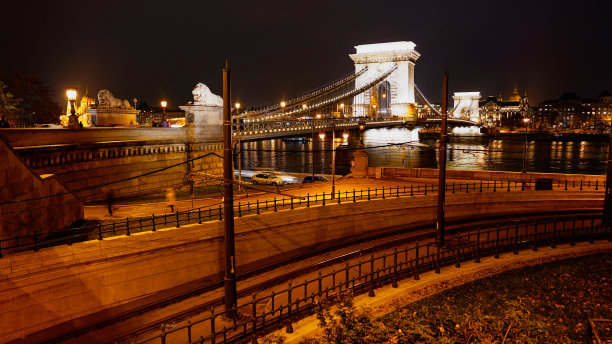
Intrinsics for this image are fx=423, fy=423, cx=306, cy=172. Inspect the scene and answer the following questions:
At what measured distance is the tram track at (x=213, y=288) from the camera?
35.9 ft

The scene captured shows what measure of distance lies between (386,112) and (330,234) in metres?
78.6

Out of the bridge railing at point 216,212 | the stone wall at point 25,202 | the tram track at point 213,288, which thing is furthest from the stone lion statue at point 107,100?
the tram track at point 213,288

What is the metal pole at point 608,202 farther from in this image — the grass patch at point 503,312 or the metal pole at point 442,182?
the metal pole at point 442,182

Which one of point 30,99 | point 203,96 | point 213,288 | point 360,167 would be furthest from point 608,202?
point 30,99

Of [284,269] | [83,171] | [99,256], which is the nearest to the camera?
[99,256]

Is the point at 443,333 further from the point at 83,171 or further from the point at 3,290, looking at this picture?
the point at 83,171

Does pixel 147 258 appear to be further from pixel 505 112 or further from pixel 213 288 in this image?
pixel 505 112

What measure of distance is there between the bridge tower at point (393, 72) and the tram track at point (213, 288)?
70123 millimetres

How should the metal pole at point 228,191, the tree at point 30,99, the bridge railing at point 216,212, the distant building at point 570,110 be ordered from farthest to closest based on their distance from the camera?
the distant building at point 570,110, the tree at point 30,99, the bridge railing at point 216,212, the metal pole at point 228,191

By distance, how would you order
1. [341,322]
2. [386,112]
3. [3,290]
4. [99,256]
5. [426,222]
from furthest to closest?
[386,112] → [426,222] → [99,256] → [3,290] → [341,322]

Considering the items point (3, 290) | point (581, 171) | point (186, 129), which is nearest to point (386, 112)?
point (581, 171)

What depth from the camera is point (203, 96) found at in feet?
76.8

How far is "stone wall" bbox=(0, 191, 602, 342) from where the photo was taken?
10.8 metres

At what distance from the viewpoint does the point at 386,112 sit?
306ft
